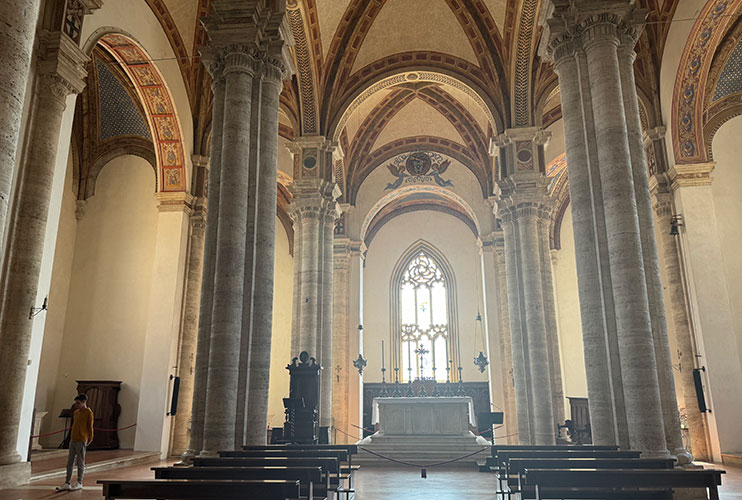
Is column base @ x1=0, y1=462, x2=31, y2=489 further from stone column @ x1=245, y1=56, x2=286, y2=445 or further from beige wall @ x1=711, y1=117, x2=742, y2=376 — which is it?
beige wall @ x1=711, y1=117, x2=742, y2=376

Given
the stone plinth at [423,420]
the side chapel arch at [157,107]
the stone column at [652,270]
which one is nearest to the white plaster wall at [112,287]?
the side chapel arch at [157,107]

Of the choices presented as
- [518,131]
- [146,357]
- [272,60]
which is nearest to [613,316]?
[272,60]

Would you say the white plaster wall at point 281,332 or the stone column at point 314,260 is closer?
the stone column at point 314,260

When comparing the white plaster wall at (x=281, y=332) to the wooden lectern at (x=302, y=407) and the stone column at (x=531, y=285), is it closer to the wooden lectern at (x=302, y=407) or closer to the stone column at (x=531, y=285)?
the stone column at (x=531, y=285)

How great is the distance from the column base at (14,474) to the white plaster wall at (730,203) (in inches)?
551

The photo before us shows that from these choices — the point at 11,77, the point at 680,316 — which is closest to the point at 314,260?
the point at 680,316

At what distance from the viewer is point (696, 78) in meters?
13.1

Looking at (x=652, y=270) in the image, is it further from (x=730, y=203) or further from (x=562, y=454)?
(x=730, y=203)

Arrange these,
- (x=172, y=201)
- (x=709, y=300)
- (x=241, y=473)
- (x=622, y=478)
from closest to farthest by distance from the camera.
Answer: (x=622, y=478) → (x=241, y=473) → (x=709, y=300) → (x=172, y=201)

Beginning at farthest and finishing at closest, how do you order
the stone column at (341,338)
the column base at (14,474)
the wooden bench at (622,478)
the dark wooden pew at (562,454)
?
1. the stone column at (341,338)
2. the column base at (14,474)
3. the dark wooden pew at (562,454)
4. the wooden bench at (622,478)

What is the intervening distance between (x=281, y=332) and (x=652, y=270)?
18.4 m

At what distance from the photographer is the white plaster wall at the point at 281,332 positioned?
76.2 feet

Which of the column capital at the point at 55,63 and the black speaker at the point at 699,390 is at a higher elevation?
the column capital at the point at 55,63

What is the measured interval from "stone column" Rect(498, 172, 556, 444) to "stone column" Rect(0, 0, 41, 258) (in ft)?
40.5
